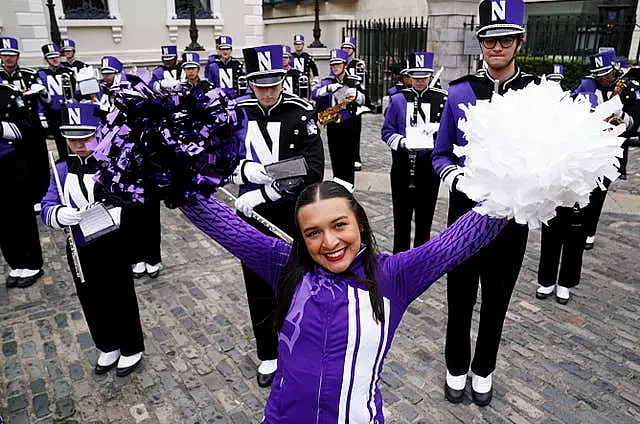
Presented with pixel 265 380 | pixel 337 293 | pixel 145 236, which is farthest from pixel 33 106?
pixel 337 293

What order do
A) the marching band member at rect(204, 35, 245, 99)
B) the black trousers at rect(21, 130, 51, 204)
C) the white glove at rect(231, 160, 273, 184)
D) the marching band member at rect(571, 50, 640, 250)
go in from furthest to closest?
the marching band member at rect(204, 35, 245, 99)
the black trousers at rect(21, 130, 51, 204)
the marching band member at rect(571, 50, 640, 250)
the white glove at rect(231, 160, 273, 184)

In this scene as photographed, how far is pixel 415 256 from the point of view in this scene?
6.29 ft

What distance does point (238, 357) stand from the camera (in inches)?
165

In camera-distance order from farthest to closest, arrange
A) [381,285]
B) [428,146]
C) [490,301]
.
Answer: [428,146], [490,301], [381,285]

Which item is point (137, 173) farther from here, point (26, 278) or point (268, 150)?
point (26, 278)

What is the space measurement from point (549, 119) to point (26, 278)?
561 centimetres

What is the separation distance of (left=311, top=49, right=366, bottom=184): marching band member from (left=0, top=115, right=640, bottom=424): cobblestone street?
10.5ft

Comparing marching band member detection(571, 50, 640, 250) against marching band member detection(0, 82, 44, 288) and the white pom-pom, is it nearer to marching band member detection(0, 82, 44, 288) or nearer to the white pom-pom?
the white pom-pom

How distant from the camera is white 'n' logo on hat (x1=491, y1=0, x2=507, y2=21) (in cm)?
305

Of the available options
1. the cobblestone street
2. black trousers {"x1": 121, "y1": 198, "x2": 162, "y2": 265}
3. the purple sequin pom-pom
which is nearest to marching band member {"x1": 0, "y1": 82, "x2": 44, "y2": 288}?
the cobblestone street

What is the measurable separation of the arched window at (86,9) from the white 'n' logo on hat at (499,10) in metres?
15.3

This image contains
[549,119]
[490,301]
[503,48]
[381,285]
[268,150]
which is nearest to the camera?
[549,119]

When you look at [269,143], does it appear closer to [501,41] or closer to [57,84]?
[501,41]

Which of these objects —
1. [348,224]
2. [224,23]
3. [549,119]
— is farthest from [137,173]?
[224,23]
